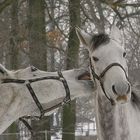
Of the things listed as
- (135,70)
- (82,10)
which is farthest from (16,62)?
(135,70)

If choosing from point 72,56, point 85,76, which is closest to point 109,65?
point 85,76

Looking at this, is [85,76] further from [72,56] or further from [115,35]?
[72,56]

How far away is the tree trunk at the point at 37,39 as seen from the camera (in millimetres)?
12766

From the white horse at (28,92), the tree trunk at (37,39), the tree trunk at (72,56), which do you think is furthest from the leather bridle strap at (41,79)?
the tree trunk at (72,56)

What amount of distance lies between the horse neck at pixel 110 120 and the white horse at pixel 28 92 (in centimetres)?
25

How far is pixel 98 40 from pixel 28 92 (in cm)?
106

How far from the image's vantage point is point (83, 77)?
5582mm

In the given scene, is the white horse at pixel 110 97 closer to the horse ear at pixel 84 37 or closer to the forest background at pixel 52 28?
the horse ear at pixel 84 37

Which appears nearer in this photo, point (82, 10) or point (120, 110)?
point (120, 110)

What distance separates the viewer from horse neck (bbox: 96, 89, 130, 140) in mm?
5289

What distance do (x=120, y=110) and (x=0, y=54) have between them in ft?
39.5

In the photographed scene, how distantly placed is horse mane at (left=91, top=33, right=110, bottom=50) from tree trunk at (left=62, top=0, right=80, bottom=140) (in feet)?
25.3

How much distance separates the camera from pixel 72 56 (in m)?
13.9

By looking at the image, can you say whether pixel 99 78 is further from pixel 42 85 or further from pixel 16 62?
pixel 16 62
